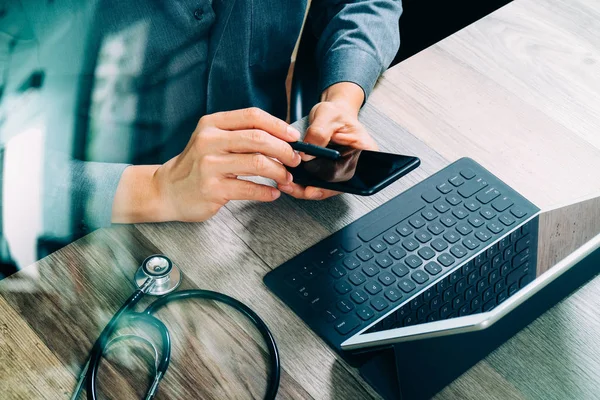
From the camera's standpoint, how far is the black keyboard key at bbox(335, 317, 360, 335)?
74cm

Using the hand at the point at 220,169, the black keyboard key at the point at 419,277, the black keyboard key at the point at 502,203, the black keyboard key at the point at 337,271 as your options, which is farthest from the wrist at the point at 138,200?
the black keyboard key at the point at 502,203

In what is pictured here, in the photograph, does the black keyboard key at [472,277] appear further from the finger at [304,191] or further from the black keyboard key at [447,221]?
the finger at [304,191]

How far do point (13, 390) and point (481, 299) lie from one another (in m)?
0.55

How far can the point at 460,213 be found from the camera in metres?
0.86

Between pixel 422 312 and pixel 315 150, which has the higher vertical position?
pixel 315 150

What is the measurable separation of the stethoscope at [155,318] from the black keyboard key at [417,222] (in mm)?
248

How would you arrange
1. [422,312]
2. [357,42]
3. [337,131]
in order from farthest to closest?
[357,42] < [337,131] < [422,312]

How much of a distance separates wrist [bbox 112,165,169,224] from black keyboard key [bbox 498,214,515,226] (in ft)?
1.50

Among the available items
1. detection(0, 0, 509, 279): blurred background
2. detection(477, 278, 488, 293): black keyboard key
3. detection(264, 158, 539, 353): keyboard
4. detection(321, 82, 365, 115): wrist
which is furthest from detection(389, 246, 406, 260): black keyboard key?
detection(0, 0, 509, 279): blurred background

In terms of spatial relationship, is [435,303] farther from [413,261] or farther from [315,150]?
[315,150]

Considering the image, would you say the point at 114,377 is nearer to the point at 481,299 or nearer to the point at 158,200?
the point at 158,200

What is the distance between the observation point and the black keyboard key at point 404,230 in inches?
33.0

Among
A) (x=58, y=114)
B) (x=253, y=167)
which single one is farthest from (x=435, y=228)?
(x=58, y=114)

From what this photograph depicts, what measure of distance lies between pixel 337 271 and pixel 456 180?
240 mm
